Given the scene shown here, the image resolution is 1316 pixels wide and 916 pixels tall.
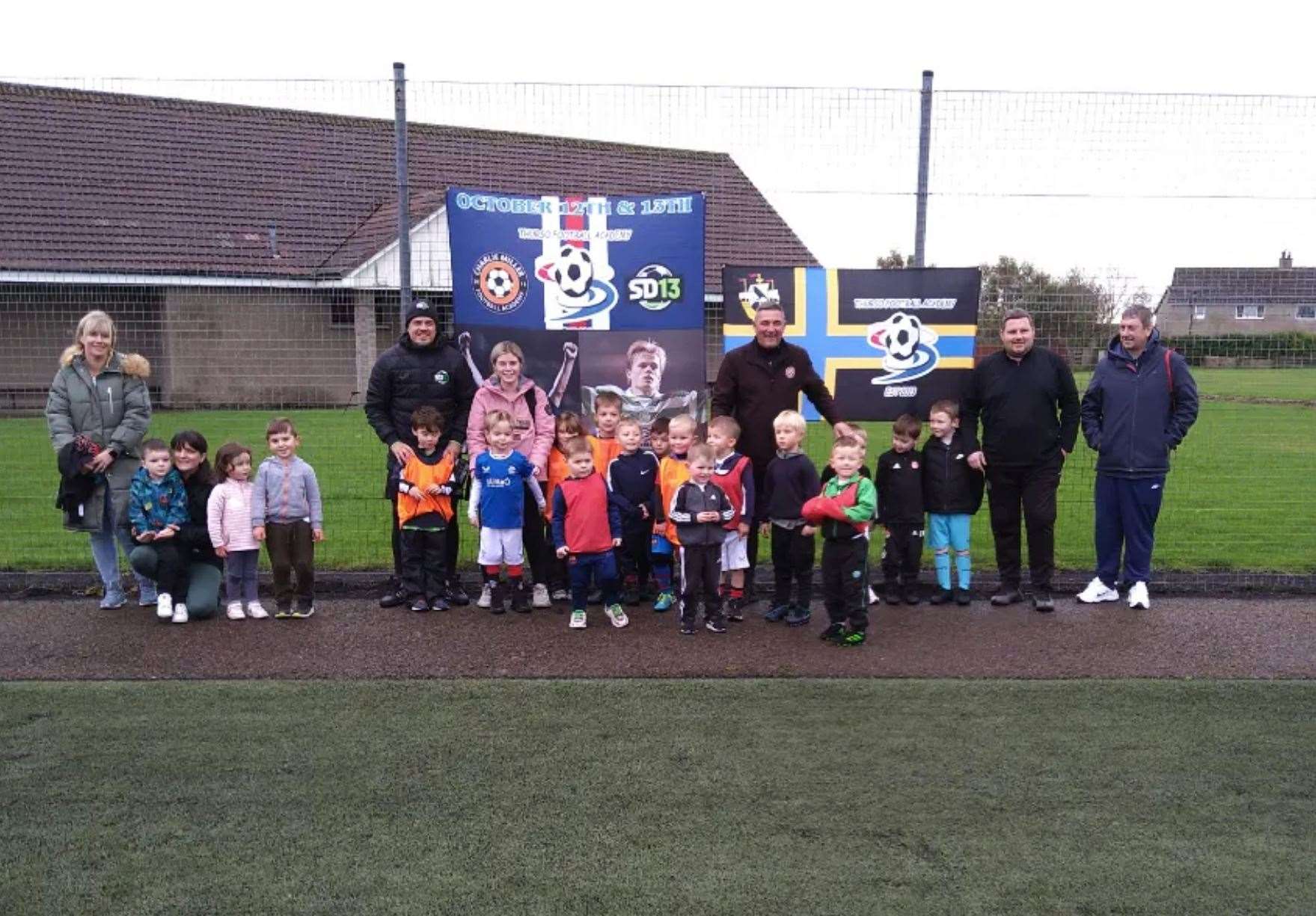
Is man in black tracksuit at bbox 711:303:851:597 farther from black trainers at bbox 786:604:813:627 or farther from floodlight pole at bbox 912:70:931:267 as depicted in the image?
floodlight pole at bbox 912:70:931:267

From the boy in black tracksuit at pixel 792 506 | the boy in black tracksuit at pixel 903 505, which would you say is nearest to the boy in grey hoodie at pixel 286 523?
the boy in black tracksuit at pixel 792 506

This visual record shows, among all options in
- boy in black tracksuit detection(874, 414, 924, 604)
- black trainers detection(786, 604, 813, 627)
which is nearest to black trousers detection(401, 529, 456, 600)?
black trainers detection(786, 604, 813, 627)

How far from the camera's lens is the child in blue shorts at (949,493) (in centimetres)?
685

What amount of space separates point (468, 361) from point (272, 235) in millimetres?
2183

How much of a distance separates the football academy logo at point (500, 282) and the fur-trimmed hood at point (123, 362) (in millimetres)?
2167

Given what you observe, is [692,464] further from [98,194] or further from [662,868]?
[98,194]

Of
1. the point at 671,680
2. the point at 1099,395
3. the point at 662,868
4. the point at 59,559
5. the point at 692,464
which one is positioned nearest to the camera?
the point at 662,868

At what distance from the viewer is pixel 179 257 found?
8.40 meters

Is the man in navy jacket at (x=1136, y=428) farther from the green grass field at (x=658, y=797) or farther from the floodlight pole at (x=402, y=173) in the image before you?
the floodlight pole at (x=402, y=173)

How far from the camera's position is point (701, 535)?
621 cm

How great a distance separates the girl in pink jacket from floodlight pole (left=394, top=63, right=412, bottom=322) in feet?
4.50

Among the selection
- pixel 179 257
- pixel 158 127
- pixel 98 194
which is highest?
pixel 158 127

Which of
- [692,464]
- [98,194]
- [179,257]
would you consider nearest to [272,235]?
[179,257]

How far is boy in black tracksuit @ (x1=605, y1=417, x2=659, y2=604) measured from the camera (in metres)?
6.72
